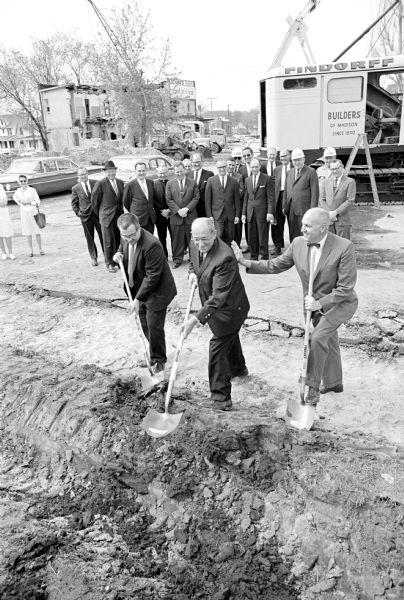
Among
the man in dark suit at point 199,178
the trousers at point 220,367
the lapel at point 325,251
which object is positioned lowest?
the trousers at point 220,367

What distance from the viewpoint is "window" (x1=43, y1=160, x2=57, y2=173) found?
19.0m

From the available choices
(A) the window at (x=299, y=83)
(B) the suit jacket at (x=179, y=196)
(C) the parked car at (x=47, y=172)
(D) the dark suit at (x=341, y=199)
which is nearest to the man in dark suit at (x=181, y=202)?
(B) the suit jacket at (x=179, y=196)

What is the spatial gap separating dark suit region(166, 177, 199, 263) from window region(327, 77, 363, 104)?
664 cm

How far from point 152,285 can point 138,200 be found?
3.84 m

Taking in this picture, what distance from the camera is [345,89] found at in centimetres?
1298

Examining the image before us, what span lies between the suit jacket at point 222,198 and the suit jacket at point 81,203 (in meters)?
2.15

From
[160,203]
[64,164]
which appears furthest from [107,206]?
[64,164]

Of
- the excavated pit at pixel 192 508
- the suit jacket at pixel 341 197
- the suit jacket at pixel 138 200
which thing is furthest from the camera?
the suit jacket at pixel 138 200

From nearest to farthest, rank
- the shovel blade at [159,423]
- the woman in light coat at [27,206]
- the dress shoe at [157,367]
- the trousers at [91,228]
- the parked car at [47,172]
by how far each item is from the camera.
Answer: the shovel blade at [159,423]
the dress shoe at [157,367]
the trousers at [91,228]
the woman in light coat at [27,206]
the parked car at [47,172]

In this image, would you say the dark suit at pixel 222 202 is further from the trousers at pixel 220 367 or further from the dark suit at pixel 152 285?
the trousers at pixel 220 367

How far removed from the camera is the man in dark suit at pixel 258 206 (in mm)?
8344

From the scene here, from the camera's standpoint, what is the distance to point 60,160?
63.4 feet

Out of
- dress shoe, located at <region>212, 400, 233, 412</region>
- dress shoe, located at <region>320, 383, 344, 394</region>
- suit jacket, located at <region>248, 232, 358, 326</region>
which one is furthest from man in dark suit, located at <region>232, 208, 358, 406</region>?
dress shoe, located at <region>212, 400, 233, 412</region>

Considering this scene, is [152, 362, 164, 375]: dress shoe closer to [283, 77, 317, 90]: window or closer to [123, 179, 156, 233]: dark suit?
[123, 179, 156, 233]: dark suit
